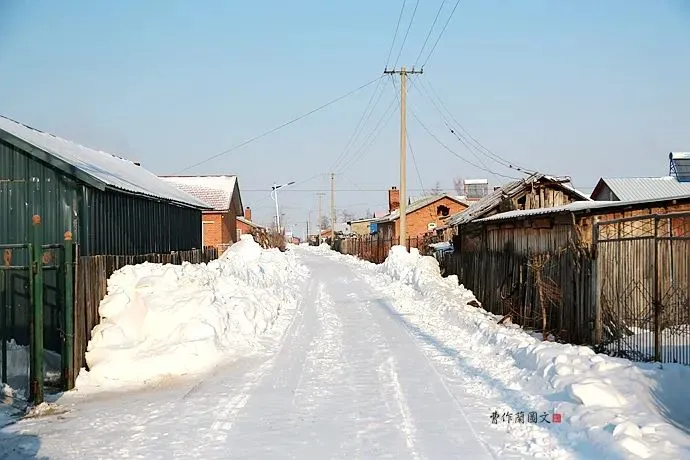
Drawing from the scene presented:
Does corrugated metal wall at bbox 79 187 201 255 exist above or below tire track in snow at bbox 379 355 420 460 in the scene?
above

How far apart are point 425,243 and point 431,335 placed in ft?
78.2

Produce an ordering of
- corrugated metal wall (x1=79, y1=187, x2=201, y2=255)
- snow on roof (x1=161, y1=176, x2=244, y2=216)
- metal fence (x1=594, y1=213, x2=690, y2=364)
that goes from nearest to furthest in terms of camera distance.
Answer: metal fence (x1=594, y1=213, x2=690, y2=364) < corrugated metal wall (x1=79, y1=187, x2=201, y2=255) < snow on roof (x1=161, y1=176, x2=244, y2=216)

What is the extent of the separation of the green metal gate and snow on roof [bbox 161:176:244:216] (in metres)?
29.7

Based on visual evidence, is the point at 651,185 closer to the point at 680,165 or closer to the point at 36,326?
the point at 680,165

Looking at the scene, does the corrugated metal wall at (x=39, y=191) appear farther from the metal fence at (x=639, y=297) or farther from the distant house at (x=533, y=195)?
the distant house at (x=533, y=195)

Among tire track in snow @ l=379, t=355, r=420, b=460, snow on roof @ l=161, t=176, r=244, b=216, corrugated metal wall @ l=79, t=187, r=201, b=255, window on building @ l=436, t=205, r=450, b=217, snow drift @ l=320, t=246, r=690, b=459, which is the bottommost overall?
tire track in snow @ l=379, t=355, r=420, b=460

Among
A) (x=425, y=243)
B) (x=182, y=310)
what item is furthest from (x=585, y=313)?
(x=425, y=243)

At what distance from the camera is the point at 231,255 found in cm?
2984

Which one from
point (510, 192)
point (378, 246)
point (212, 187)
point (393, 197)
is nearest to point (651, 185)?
point (510, 192)

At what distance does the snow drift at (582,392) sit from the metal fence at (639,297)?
1.26m

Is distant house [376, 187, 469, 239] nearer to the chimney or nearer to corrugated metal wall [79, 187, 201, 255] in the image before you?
the chimney

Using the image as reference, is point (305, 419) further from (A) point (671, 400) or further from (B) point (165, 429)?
(A) point (671, 400)

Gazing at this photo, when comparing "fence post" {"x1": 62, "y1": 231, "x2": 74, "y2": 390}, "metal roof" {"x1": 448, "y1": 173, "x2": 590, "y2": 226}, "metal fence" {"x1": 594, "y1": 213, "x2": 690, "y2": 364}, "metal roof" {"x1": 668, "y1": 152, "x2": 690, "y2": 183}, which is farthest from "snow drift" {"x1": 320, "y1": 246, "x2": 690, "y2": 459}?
"metal roof" {"x1": 668, "y1": 152, "x2": 690, "y2": 183}

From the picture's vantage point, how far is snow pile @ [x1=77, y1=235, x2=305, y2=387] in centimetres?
988
